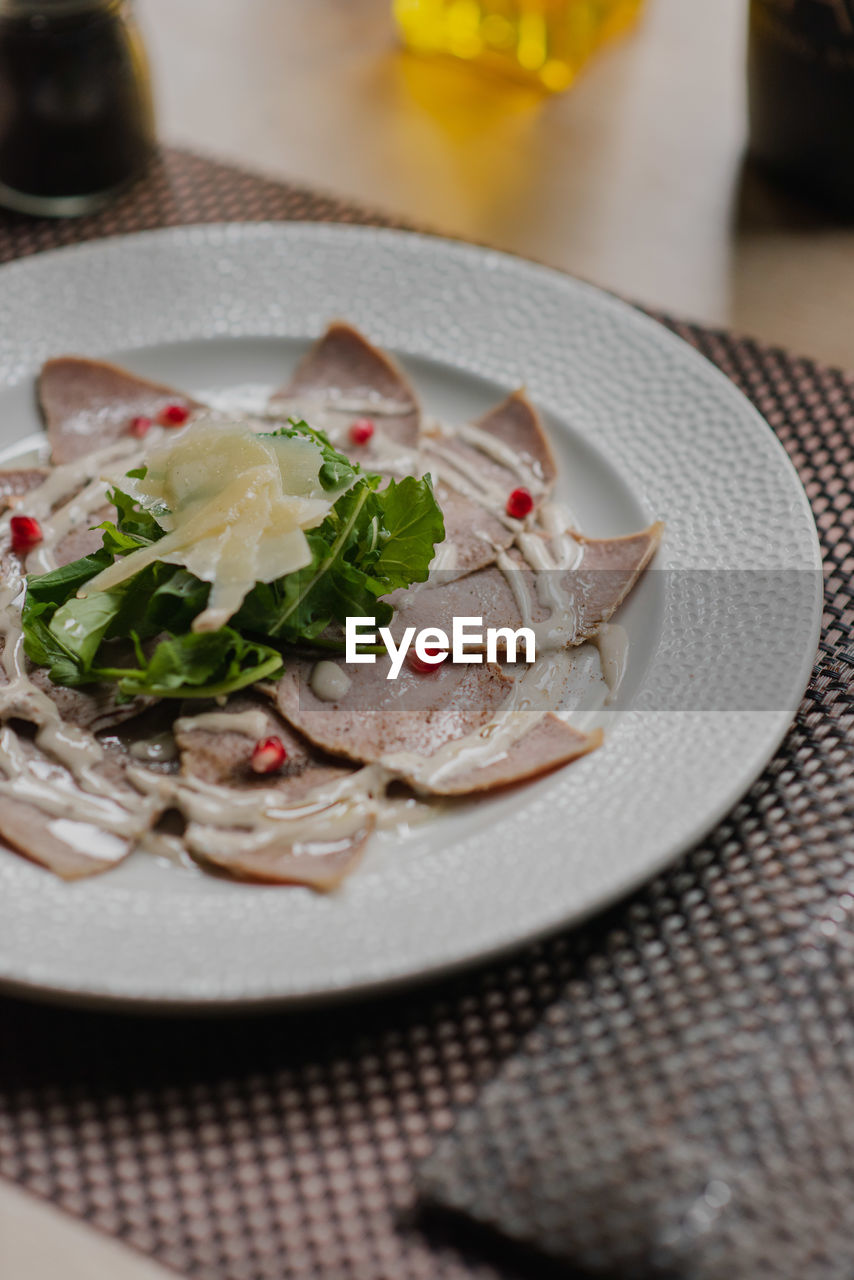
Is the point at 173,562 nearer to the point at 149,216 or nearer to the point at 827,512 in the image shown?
the point at 827,512

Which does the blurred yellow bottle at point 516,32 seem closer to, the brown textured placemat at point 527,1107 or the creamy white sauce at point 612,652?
the creamy white sauce at point 612,652

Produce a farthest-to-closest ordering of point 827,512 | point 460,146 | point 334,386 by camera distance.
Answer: point 460,146
point 334,386
point 827,512

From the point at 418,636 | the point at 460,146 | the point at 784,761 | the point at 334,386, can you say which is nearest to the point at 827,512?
the point at 784,761

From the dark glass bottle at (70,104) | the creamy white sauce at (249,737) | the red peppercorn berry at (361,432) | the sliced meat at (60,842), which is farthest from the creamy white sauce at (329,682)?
the dark glass bottle at (70,104)

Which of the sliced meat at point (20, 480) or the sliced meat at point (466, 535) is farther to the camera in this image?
the sliced meat at point (20, 480)

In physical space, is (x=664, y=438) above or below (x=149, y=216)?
above

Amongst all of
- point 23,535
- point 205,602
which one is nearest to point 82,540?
point 23,535
